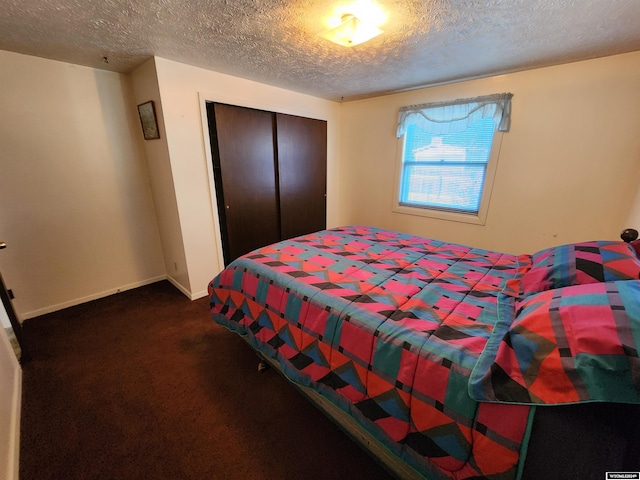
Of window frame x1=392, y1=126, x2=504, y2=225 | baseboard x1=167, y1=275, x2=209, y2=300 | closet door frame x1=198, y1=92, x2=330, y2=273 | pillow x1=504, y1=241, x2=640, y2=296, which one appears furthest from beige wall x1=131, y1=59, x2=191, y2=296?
pillow x1=504, y1=241, x2=640, y2=296

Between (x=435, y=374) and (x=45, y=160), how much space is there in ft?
10.8

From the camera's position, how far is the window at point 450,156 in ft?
8.75

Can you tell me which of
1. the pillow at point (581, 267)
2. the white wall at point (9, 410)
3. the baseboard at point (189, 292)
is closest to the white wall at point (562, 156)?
the pillow at point (581, 267)

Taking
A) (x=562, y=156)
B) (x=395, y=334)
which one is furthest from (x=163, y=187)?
(x=562, y=156)

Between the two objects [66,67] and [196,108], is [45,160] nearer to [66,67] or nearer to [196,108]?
[66,67]

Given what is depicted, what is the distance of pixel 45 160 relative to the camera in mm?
2207

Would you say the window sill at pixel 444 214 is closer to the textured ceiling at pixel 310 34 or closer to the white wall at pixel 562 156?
the white wall at pixel 562 156

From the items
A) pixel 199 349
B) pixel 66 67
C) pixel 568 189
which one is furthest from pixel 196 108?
pixel 568 189

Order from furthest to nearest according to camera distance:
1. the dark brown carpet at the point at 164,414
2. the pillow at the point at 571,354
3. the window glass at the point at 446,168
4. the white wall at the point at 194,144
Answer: the window glass at the point at 446,168 → the white wall at the point at 194,144 → the dark brown carpet at the point at 164,414 → the pillow at the point at 571,354

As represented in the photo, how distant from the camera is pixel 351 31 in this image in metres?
1.54

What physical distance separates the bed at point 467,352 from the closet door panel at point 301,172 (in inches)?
68.0

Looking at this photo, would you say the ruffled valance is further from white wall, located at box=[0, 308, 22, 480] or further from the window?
white wall, located at box=[0, 308, 22, 480]

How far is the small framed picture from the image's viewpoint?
89.7 inches

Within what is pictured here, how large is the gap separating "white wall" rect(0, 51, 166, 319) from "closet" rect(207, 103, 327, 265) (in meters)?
0.90
